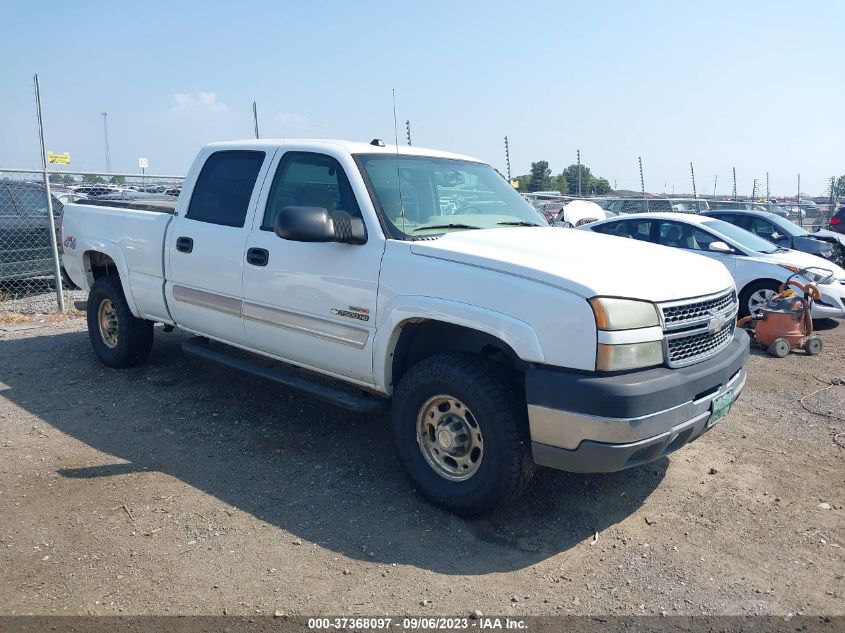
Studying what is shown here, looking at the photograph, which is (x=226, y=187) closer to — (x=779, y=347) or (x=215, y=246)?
(x=215, y=246)

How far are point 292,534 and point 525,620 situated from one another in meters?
1.33

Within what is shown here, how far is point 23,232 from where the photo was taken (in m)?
9.66

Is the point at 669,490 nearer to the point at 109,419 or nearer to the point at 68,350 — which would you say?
the point at 109,419

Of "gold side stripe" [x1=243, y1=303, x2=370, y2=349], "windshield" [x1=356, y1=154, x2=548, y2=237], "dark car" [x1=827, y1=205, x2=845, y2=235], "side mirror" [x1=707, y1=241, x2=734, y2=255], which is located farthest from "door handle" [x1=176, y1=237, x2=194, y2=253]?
"dark car" [x1=827, y1=205, x2=845, y2=235]

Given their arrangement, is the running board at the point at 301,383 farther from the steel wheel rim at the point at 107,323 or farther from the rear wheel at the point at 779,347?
the rear wheel at the point at 779,347

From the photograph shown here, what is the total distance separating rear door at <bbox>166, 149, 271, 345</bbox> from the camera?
4918 mm

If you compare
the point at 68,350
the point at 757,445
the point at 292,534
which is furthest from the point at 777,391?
the point at 68,350

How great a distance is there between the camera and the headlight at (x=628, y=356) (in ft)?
10.8

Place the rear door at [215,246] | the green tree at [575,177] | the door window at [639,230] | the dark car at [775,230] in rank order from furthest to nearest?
the green tree at [575,177] < the dark car at [775,230] < the door window at [639,230] < the rear door at [215,246]

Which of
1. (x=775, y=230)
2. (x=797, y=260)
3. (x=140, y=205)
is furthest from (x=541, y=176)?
(x=140, y=205)

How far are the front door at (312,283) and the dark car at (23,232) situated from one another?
6.45 meters

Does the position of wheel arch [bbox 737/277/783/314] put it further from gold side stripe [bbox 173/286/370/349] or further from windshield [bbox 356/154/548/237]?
gold side stripe [bbox 173/286/370/349]

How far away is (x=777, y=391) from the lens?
245 inches

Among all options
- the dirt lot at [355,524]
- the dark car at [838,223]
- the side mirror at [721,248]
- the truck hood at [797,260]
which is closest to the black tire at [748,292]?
the truck hood at [797,260]
